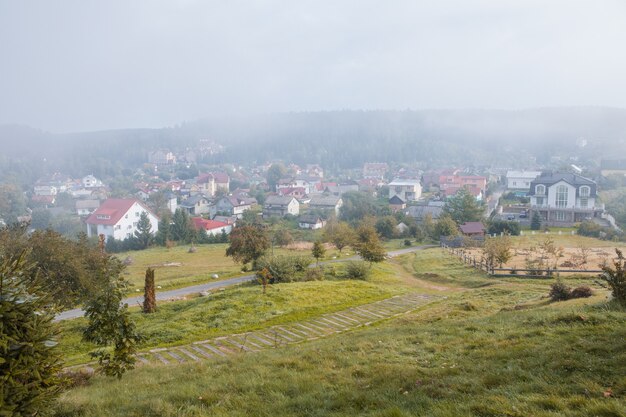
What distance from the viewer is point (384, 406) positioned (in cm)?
605

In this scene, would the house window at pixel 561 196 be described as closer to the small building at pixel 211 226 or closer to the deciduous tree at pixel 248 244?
the deciduous tree at pixel 248 244

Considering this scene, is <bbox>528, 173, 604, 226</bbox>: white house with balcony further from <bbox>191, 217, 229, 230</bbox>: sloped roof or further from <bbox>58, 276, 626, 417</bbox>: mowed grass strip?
<bbox>58, 276, 626, 417</bbox>: mowed grass strip

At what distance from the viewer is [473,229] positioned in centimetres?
4781

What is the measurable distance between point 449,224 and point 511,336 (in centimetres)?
3972

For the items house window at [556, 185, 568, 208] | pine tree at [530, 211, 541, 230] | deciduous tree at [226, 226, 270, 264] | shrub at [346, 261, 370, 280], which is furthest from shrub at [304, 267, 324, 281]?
house window at [556, 185, 568, 208]

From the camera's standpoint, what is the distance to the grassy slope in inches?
226

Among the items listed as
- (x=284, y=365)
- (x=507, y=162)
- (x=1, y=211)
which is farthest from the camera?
(x=507, y=162)

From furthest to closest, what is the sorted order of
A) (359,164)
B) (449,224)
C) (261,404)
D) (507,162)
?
(359,164), (507,162), (449,224), (261,404)

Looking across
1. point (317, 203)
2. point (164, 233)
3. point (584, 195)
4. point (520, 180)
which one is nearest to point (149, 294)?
point (164, 233)

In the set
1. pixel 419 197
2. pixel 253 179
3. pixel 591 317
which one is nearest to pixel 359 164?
pixel 253 179

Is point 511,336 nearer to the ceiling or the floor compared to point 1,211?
nearer to the ceiling

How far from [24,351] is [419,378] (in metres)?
5.43

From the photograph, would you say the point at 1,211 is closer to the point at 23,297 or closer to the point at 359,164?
the point at 23,297

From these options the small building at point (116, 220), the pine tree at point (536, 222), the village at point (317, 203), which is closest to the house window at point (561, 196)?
the village at point (317, 203)
